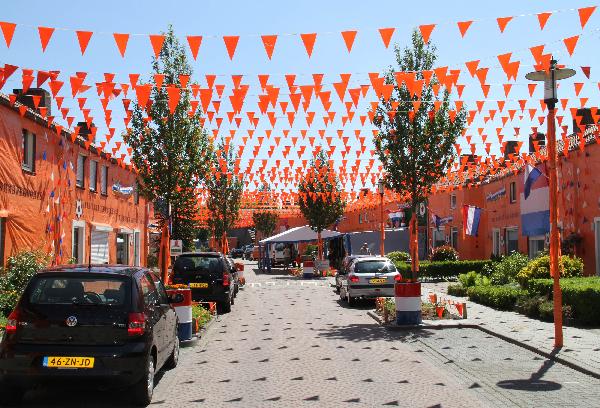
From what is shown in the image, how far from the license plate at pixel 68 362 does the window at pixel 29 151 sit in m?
14.0

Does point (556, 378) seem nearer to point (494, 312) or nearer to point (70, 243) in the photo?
point (494, 312)

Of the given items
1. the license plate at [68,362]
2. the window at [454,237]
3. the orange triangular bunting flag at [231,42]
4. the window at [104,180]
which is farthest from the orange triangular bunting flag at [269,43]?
the window at [454,237]

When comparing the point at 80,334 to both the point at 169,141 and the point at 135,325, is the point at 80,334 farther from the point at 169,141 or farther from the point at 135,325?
the point at 169,141

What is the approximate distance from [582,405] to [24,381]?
6.14m

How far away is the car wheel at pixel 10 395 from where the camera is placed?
23.1 ft

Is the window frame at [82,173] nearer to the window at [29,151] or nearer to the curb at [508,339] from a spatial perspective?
the window at [29,151]

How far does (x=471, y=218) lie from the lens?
3388cm

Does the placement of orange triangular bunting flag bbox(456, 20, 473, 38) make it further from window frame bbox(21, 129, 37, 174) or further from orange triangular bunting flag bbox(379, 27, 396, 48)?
window frame bbox(21, 129, 37, 174)

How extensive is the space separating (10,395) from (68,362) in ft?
2.91

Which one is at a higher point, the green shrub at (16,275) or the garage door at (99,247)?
the garage door at (99,247)

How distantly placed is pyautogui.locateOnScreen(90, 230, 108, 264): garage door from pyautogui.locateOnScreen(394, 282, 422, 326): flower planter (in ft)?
50.3

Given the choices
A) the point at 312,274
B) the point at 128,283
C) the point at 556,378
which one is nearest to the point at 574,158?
the point at 312,274

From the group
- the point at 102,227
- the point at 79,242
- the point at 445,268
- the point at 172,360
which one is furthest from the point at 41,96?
the point at 445,268

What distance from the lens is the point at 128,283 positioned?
743 cm
